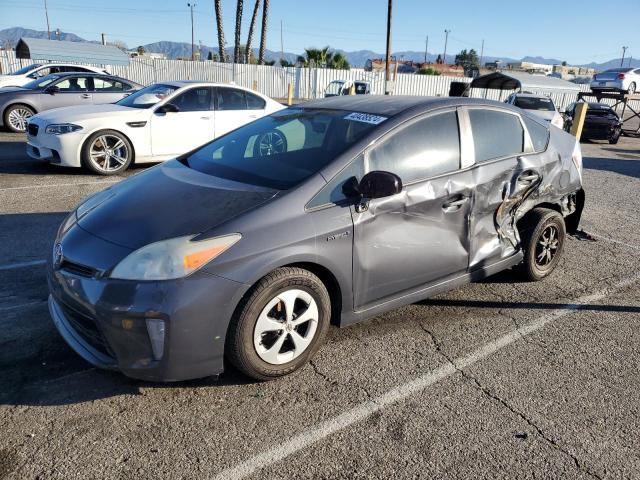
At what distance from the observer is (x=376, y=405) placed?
2895 mm

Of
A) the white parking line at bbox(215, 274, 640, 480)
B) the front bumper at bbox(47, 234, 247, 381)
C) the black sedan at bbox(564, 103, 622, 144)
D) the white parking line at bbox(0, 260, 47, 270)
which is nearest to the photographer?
the white parking line at bbox(215, 274, 640, 480)

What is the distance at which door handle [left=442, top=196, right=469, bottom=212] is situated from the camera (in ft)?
11.9

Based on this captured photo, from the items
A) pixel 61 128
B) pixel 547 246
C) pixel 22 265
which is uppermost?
pixel 61 128

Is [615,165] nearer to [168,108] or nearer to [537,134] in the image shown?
[537,134]

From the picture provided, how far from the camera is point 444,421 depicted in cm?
279

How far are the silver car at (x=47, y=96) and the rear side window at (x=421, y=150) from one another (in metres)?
10.8

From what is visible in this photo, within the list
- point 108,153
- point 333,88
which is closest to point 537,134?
point 108,153

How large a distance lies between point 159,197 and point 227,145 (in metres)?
0.99

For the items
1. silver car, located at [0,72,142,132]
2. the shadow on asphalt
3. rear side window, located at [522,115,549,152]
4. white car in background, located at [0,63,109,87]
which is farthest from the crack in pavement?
white car in background, located at [0,63,109,87]

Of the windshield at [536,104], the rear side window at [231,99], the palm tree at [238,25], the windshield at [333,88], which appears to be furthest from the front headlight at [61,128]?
the palm tree at [238,25]

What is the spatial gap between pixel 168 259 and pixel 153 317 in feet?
0.98

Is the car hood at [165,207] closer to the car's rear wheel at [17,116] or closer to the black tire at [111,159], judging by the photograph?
the black tire at [111,159]

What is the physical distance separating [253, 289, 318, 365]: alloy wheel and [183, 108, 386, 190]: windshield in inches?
26.7

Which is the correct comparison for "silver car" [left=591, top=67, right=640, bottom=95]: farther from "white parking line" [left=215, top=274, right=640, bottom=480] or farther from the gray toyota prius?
"white parking line" [left=215, top=274, right=640, bottom=480]
